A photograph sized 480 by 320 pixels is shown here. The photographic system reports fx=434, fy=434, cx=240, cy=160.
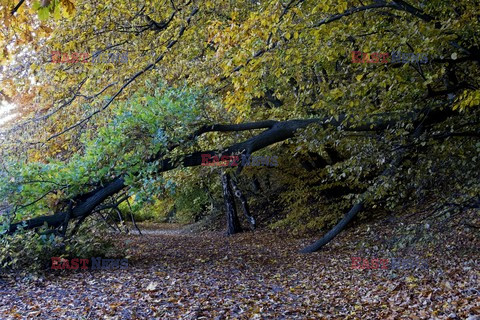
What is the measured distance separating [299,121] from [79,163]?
405 cm

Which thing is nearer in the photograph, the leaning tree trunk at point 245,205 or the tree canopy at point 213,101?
→ the tree canopy at point 213,101

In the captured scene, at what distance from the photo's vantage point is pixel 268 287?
638 centimetres

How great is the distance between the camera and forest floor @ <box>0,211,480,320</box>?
4922 millimetres

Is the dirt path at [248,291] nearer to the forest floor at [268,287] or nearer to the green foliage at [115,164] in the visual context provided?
the forest floor at [268,287]

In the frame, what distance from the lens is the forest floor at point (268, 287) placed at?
16.1 feet

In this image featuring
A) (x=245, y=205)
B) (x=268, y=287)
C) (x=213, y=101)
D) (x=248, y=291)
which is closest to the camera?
(x=248, y=291)

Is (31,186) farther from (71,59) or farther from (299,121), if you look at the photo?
(299,121)

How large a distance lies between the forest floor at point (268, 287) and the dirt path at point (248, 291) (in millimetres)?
13

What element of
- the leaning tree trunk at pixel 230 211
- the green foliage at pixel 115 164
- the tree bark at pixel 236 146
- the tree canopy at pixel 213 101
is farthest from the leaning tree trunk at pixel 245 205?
the green foliage at pixel 115 164

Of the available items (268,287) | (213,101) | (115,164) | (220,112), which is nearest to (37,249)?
(115,164)

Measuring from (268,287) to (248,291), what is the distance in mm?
A: 474

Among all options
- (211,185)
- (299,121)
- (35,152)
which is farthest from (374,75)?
(211,185)

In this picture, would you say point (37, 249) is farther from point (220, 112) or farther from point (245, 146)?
point (220, 112)

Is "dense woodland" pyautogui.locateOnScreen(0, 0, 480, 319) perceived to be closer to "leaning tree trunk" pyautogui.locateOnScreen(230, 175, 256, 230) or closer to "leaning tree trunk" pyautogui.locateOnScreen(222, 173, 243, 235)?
"leaning tree trunk" pyautogui.locateOnScreen(222, 173, 243, 235)
